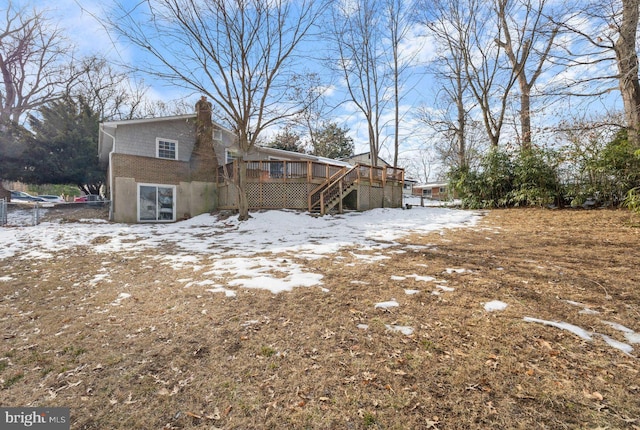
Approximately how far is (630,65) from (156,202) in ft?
53.9

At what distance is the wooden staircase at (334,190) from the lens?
12500 mm

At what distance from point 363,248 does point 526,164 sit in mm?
9155

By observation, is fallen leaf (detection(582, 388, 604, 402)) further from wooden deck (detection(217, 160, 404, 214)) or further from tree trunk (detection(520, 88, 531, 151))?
tree trunk (detection(520, 88, 531, 151))

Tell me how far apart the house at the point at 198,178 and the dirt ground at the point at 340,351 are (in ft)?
27.4

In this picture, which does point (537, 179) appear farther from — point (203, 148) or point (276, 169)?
point (203, 148)

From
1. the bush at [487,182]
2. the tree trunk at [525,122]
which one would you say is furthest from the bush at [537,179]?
the bush at [487,182]

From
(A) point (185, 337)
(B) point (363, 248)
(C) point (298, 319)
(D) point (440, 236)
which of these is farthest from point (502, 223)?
(A) point (185, 337)

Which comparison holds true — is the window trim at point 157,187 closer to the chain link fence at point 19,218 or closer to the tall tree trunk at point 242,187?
the chain link fence at point 19,218

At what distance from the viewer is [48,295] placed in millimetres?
4168

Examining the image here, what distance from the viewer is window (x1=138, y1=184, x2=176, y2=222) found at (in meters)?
12.9

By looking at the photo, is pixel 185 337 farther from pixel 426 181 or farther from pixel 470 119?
pixel 426 181

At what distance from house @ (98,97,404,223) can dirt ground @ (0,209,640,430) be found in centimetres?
834

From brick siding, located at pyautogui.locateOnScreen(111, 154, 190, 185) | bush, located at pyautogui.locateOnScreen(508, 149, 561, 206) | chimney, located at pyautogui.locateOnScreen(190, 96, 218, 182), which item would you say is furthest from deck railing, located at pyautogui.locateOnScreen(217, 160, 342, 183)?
bush, located at pyautogui.locateOnScreen(508, 149, 561, 206)

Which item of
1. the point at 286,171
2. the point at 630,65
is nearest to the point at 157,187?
the point at 286,171
